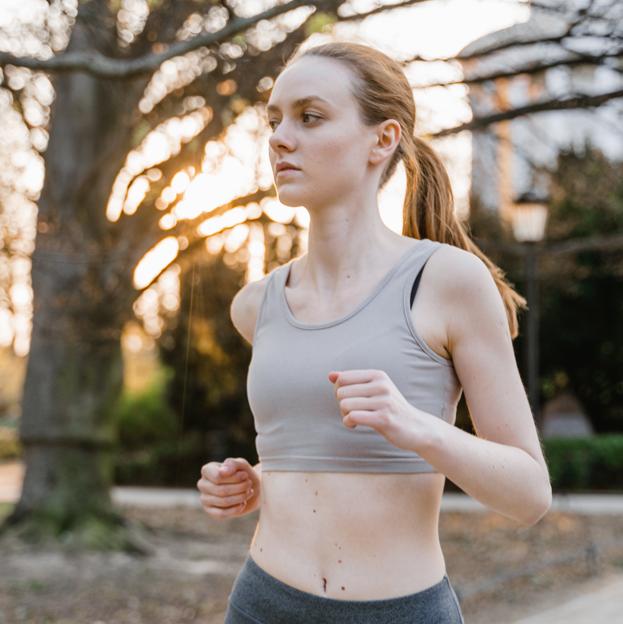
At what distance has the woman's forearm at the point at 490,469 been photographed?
5.06 ft

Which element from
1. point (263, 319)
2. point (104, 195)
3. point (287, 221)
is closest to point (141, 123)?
point (104, 195)

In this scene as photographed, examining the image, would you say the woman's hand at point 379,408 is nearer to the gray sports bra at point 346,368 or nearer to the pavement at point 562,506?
the gray sports bra at point 346,368

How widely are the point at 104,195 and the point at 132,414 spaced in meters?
10.6

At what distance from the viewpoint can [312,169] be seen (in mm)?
1816

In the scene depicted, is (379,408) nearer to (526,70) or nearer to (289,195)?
(289,195)

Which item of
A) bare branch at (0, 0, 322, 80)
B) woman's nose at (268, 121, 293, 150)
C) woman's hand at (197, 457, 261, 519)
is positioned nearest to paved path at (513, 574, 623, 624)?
bare branch at (0, 0, 322, 80)

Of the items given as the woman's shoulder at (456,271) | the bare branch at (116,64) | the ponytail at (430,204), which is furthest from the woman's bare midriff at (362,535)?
the bare branch at (116,64)

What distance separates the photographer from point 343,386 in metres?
1.50

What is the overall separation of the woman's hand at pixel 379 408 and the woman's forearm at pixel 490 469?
28 millimetres

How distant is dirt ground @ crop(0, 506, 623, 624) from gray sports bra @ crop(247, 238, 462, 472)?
4.96 metres

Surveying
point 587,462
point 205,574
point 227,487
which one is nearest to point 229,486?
point 227,487

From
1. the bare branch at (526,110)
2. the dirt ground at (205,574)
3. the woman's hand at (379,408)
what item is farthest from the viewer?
the bare branch at (526,110)

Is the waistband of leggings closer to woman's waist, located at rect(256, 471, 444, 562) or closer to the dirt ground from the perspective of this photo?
woman's waist, located at rect(256, 471, 444, 562)

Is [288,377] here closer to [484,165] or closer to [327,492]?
[327,492]
